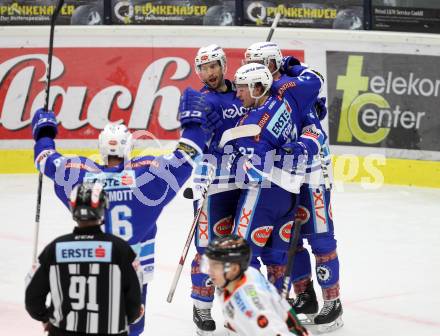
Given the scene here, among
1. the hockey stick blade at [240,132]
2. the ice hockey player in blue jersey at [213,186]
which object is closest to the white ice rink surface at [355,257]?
the ice hockey player in blue jersey at [213,186]

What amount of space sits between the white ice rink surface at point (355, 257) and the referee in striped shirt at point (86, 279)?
207 cm

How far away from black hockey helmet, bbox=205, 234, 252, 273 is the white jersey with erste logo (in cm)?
5

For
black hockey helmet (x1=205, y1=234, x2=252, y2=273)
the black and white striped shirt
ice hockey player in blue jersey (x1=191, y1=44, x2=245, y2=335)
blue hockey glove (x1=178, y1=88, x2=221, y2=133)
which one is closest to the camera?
black hockey helmet (x1=205, y1=234, x2=252, y2=273)

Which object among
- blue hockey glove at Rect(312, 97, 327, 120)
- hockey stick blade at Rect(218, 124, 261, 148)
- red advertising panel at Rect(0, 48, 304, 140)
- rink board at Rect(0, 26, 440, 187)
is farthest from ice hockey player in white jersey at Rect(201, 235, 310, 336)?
red advertising panel at Rect(0, 48, 304, 140)

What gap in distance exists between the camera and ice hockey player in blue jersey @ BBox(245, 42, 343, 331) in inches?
237

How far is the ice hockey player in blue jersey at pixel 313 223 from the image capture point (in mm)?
6023

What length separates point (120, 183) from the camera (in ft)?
15.0

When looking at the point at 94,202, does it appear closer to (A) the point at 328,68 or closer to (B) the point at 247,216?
(B) the point at 247,216

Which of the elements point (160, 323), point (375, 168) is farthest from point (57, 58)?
point (160, 323)

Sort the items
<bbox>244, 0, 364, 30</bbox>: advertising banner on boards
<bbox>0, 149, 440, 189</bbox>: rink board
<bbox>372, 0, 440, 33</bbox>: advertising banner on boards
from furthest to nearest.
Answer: <bbox>244, 0, 364, 30</bbox>: advertising banner on boards < <bbox>372, 0, 440, 33</bbox>: advertising banner on boards < <bbox>0, 149, 440, 189</bbox>: rink board

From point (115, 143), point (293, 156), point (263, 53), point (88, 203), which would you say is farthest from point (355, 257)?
point (88, 203)

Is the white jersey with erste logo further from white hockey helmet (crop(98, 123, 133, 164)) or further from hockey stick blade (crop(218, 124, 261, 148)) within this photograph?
hockey stick blade (crop(218, 124, 261, 148))

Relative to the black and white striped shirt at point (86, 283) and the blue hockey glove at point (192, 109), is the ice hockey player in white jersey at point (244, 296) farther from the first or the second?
the blue hockey glove at point (192, 109)

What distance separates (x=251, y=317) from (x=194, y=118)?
151cm
